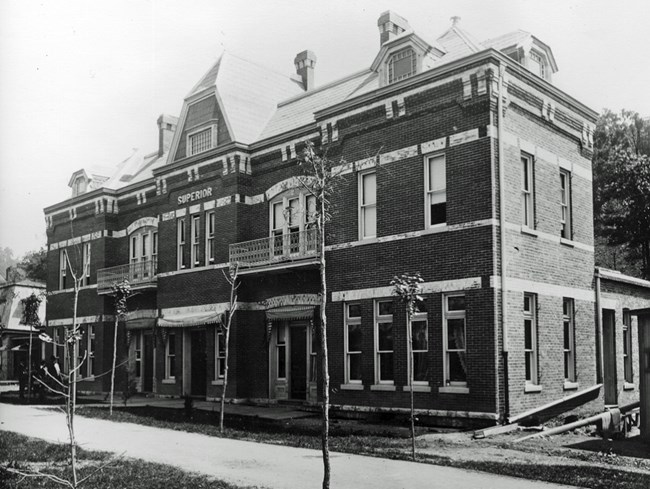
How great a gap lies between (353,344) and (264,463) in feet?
26.7

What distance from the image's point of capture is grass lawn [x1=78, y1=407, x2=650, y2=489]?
1052cm

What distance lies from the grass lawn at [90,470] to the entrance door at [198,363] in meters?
11.6

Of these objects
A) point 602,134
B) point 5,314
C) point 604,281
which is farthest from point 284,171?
point 5,314

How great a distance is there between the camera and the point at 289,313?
71.7ft

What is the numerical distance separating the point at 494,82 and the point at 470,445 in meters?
8.44

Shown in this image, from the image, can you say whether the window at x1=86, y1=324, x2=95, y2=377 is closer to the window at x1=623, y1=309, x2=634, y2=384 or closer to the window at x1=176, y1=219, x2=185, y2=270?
the window at x1=176, y1=219, x2=185, y2=270

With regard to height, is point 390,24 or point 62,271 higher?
point 390,24

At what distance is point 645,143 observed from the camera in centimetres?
3738

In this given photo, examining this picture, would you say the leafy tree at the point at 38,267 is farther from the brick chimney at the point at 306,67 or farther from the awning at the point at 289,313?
the awning at the point at 289,313

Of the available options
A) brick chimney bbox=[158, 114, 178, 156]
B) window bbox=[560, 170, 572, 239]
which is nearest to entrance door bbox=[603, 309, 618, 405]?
window bbox=[560, 170, 572, 239]

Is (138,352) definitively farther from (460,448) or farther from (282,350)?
(460,448)

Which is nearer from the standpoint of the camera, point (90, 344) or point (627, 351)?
point (627, 351)

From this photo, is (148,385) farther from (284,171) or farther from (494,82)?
(494,82)

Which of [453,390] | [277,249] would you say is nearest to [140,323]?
[277,249]
